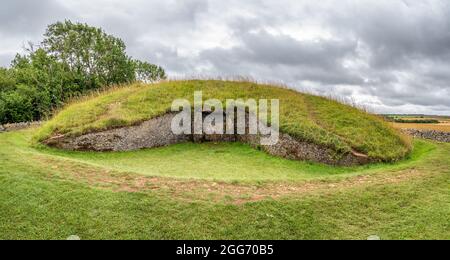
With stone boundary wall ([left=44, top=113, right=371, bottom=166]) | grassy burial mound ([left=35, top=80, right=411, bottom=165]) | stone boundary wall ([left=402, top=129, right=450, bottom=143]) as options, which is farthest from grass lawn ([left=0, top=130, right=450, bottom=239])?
stone boundary wall ([left=402, top=129, right=450, bottom=143])

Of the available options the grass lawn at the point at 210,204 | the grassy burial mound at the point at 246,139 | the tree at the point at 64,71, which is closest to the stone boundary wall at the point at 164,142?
the grassy burial mound at the point at 246,139

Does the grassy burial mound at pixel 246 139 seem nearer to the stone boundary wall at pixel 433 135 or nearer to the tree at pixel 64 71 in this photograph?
the stone boundary wall at pixel 433 135

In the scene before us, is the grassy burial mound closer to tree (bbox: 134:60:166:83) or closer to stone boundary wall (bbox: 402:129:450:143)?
stone boundary wall (bbox: 402:129:450:143)

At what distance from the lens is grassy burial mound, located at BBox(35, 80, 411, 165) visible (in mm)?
13609

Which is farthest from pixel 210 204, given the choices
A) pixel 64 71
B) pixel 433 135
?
pixel 64 71

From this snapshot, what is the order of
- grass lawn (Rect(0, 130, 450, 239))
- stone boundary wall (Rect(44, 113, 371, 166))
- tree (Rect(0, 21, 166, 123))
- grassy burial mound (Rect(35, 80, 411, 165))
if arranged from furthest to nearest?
tree (Rect(0, 21, 166, 123)) < grassy burial mound (Rect(35, 80, 411, 165)) < stone boundary wall (Rect(44, 113, 371, 166)) < grass lawn (Rect(0, 130, 450, 239))

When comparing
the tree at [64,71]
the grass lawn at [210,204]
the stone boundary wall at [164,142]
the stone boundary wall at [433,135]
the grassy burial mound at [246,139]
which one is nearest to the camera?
the grass lawn at [210,204]

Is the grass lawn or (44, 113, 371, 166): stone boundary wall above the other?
(44, 113, 371, 166): stone boundary wall

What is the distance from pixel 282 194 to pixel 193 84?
1086cm

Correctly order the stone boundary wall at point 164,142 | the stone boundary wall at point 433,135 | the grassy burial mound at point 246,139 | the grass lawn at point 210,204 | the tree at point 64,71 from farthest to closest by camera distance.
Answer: the tree at point 64,71
the stone boundary wall at point 433,135
the grassy burial mound at point 246,139
the stone boundary wall at point 164,142
the grass lawn at point 210,204

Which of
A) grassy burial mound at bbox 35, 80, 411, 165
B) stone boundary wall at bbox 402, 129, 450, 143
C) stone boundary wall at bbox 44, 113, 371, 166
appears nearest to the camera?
stone boundary wall at bbox 44, 113, 371, 166

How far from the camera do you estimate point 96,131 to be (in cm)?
1443

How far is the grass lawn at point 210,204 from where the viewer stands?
6.78m

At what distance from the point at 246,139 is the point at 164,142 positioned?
331cm
